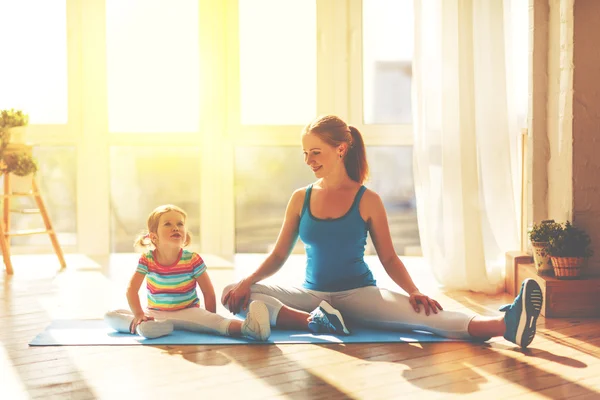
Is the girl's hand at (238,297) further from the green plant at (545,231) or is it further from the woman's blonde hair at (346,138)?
the green plant at (545,231)

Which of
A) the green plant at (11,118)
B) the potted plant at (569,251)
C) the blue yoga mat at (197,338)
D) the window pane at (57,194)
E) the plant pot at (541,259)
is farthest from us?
the window pane at (57,194)

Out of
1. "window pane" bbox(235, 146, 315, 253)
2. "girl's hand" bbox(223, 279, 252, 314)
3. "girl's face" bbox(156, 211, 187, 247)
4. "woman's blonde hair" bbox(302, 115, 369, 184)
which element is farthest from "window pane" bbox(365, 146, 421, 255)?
"girl's face" bbox(156, 211, 187, 247)

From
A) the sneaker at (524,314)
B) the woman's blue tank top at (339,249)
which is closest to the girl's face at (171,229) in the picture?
the woman's blue tank top at (339,249)

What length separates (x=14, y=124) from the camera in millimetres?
4082

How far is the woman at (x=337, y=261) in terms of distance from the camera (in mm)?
2701

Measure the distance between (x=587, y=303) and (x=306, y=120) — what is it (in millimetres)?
2191

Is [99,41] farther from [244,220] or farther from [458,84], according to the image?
[458,84]

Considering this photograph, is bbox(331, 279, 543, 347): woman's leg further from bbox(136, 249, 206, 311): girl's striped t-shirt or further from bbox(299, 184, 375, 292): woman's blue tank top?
bbox(136, 249, 206, 311): girl's striped t-shirt

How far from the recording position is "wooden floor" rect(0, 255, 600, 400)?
2.11m

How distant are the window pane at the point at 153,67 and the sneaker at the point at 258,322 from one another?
2.34 m

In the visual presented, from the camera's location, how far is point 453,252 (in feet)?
12.0

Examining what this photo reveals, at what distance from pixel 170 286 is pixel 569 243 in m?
1.44

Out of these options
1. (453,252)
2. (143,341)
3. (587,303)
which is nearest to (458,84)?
(453,252)

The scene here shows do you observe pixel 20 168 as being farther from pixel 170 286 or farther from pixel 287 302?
pixel 287 302
